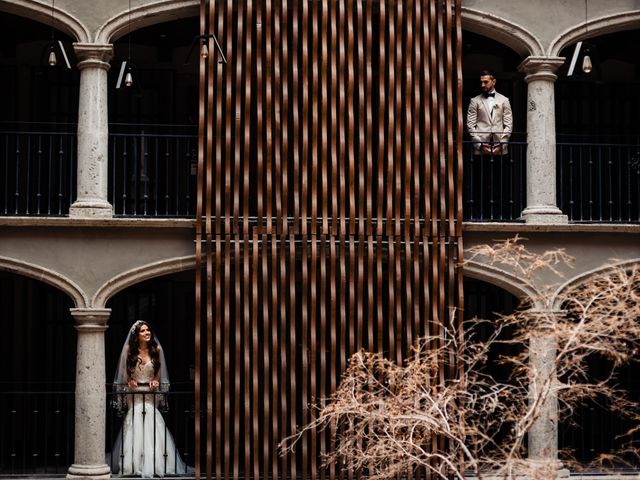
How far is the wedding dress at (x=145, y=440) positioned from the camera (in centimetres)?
1581

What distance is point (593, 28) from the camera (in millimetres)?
16406

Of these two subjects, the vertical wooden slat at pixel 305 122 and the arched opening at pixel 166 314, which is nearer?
the vertical wooden slat at pixel 305 122

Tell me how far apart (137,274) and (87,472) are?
249 centimetres

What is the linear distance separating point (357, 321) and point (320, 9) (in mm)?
4013

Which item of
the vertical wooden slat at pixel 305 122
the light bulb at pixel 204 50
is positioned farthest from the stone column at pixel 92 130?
the vertical wooden slat at pixel 305 122

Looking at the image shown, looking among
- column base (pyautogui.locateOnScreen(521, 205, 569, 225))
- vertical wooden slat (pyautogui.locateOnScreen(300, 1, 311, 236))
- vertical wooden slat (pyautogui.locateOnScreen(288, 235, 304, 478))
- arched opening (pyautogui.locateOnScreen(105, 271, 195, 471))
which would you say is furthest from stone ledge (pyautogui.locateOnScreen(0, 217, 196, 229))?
column base (pyautogui.locateOnScreen(521, 205, 569, 225))

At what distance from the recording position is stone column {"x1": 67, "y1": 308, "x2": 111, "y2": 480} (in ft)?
50.8

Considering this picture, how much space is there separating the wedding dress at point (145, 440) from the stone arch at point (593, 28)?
A: 6691mm

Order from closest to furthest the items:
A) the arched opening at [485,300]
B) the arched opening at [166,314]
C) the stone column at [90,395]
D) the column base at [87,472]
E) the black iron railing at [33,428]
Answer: the column base at [87,472]
the stone column at [90,395]
the black iron railing at [33,428]
the arched opening at [166,314]
the arched opening at [485,300]

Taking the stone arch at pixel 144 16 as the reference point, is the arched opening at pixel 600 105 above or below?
below

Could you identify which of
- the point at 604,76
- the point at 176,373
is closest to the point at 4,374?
the point at 176,373

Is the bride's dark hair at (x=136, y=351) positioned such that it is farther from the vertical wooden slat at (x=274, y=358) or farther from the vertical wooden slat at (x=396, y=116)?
the vertical wooden slat at (x=396, y=116)

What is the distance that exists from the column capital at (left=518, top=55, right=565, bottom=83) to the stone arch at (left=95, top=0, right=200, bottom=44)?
432 cm

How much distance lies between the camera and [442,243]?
15.9 meters
